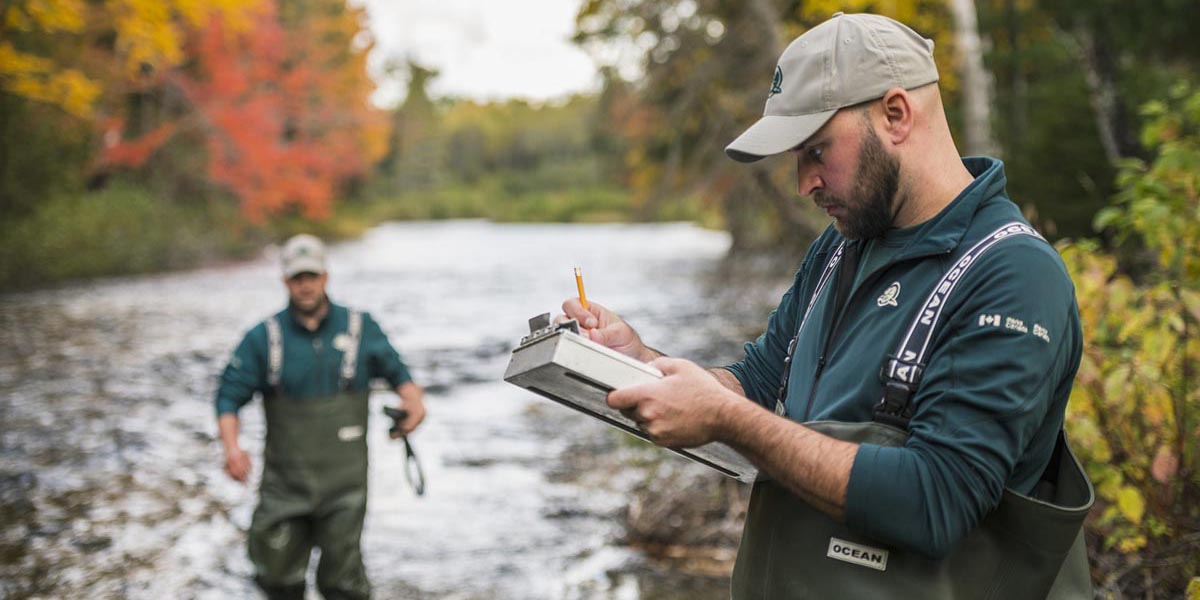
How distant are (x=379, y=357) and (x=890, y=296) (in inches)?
164

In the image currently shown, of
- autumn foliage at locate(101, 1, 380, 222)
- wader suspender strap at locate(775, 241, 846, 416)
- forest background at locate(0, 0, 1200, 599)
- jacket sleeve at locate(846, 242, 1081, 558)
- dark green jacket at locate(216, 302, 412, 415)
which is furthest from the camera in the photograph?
autumn foliage at locate(101, 1, 380, 222)

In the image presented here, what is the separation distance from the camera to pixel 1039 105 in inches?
580

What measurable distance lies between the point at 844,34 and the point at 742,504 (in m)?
5.33

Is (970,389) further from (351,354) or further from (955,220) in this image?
(351,354)

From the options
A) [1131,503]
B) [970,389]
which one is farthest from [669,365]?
[1131,503]

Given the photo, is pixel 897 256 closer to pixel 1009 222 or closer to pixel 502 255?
pixel 1009 222

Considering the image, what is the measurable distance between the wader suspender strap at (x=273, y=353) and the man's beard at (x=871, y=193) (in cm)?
408

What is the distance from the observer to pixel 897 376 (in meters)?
1.86

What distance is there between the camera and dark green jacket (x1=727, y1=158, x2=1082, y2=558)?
1.73 meters

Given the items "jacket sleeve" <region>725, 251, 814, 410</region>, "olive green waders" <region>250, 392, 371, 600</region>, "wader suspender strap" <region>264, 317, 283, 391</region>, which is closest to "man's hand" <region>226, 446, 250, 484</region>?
"olive green waders" <region>250, 392, 371, 600</region>

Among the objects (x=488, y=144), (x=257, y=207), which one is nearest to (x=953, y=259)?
(x=257, y=207)

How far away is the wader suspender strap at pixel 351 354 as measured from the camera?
18.3 ft

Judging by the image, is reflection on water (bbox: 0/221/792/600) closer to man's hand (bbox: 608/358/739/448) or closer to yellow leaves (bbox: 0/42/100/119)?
yellow leaves (bbox: 0/42/100/119)

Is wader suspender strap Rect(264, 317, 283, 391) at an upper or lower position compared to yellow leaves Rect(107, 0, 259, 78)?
lower
